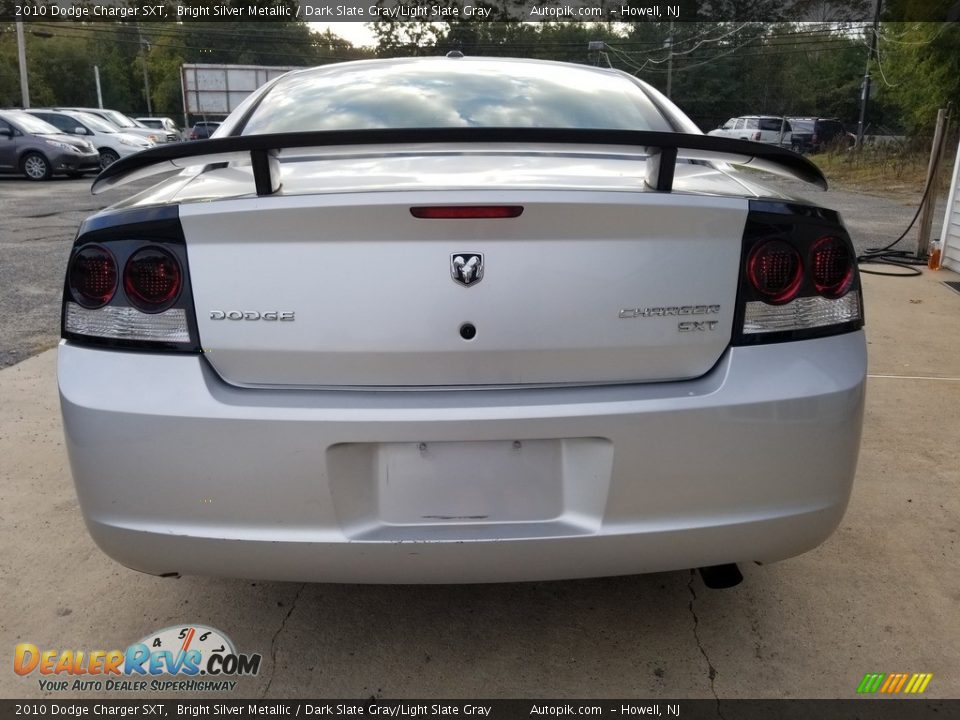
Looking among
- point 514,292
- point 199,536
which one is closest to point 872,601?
point 514,292

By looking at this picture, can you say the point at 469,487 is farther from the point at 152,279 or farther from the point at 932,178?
the point at 932,178

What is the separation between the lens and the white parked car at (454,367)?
61.6 inches

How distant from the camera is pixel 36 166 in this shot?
55.5 feet

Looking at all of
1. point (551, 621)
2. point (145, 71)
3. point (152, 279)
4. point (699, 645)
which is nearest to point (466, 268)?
point (152, 279)

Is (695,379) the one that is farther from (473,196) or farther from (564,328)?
(473,196)

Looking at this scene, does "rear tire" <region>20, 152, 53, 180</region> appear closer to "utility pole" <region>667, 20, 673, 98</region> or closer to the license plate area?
the license plate area

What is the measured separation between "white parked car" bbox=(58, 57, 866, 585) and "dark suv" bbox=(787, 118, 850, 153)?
3188cm

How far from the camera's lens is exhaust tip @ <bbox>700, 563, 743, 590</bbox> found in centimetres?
210

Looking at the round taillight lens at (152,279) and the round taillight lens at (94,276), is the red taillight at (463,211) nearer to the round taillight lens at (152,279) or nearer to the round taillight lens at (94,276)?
the round taillight lens at (152,279)

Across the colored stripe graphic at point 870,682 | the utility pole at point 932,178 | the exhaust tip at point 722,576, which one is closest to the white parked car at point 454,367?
the exhaust tip at point 722,576

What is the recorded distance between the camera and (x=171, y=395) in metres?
1.61

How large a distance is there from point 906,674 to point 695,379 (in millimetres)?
1005

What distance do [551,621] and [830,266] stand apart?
117 cm

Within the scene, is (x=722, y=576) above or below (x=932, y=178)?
Result: below
